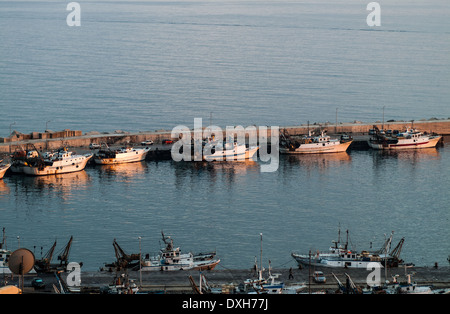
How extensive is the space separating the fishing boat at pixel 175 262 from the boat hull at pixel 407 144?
31.7 meters

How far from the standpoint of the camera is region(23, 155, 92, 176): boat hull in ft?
178

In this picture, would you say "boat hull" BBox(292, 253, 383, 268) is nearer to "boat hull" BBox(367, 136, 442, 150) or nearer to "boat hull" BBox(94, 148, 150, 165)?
"boat hull" BBox(94, 148, 150, 165)

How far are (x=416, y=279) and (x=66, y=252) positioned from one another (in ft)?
46.4

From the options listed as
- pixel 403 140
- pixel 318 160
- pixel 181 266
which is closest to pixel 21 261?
pixel 181 266

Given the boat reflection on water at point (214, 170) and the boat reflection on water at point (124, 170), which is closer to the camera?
the boat reflection on water at point (214, 170)

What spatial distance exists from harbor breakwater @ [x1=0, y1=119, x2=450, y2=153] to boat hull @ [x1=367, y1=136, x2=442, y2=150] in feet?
5.16

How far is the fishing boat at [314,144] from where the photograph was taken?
62.0 m

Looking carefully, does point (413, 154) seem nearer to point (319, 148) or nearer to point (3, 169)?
point (319, 148)

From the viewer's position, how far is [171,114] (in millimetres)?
74438

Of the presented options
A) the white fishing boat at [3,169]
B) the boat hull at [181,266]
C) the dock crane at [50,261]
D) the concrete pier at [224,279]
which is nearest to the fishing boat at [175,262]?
the boat hull at [181,266]

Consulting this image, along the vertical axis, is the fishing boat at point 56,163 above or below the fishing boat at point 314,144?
below

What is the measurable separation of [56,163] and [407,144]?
89.3 feet

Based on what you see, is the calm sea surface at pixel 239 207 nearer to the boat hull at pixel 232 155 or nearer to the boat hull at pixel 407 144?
the boat hull at pixel 232 155

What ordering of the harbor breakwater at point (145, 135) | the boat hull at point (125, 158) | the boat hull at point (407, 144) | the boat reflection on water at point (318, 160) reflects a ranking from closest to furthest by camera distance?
1. the boat hull at point (125, 158)
2. the boat reflection on water at point (318, 160)
3. the harbor breakwater at point (145, 135)
4. the boat hull at point (407, 144)
